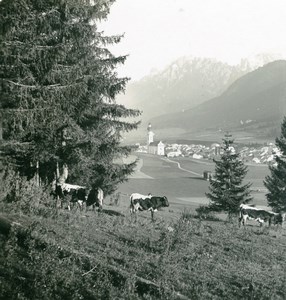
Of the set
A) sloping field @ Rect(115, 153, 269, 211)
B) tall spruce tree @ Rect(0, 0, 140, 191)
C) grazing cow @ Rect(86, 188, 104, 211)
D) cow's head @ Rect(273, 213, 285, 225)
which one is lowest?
sloping field @ Rect(115, 153, 269, 211)

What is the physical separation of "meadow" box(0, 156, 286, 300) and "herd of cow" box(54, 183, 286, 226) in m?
1.79

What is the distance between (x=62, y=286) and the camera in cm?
792

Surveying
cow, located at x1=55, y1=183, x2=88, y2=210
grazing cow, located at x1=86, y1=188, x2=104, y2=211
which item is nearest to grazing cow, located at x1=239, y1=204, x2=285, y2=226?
grazing cow, located at x1=86, y1=188, x2=104, y2=211

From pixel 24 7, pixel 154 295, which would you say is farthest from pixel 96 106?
pixel 154 295

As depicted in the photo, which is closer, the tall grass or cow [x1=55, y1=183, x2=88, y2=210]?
the tall grass

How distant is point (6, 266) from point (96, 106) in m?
13.9

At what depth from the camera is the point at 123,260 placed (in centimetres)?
1033

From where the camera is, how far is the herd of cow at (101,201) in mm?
19578

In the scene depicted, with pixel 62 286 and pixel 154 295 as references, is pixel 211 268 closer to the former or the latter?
pixel 154 295

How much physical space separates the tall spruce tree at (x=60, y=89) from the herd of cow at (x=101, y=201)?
1486mm

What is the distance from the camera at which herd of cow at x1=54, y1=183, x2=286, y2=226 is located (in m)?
19.6

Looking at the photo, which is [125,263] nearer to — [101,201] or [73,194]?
A: [101,201]

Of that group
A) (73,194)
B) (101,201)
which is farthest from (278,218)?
(73,194)

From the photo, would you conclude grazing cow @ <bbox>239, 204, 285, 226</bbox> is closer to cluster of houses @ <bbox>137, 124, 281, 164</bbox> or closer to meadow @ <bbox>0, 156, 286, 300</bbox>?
meadow @ <bbox>0, 156, 286, 300</bbox>
